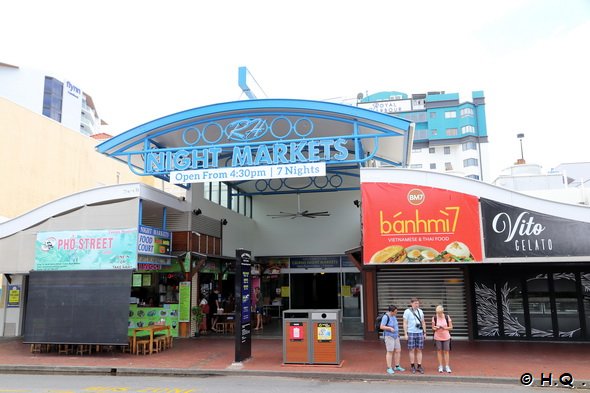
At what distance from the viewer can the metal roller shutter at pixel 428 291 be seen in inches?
615

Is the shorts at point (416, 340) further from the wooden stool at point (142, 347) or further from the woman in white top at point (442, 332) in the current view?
the wooden stool at point (142, 347)

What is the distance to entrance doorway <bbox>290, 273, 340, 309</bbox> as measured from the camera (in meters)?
22.8

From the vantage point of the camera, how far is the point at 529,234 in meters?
12.8

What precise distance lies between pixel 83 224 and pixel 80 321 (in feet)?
9.47

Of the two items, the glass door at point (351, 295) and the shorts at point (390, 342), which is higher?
the glass door at point (351, 295)

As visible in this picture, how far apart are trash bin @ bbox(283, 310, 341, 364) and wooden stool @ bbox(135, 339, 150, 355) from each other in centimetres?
446

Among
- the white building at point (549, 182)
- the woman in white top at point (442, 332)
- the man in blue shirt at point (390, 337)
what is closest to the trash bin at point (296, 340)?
the man in blue shirt at point (390, 337)

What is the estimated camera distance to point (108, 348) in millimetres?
14562

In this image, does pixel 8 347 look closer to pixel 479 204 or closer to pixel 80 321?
pixel 80 321

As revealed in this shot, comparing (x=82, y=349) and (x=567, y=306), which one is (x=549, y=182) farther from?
(x=82, y=349)

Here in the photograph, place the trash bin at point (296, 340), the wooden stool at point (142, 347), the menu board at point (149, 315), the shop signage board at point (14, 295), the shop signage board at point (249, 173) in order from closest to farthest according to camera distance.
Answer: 1. the trash bin at point (296, 340)
2. the wooden stool at point (142, 347)
3. the shop signage board at point (249, 173)
4. the menu board at point (149, 315)
5. the shop signage board at point (14, 295)

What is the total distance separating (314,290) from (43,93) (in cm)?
5980

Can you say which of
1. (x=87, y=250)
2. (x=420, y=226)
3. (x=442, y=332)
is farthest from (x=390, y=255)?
(x=87, y=250)

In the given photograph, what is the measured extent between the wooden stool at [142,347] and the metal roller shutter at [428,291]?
7164 mm
